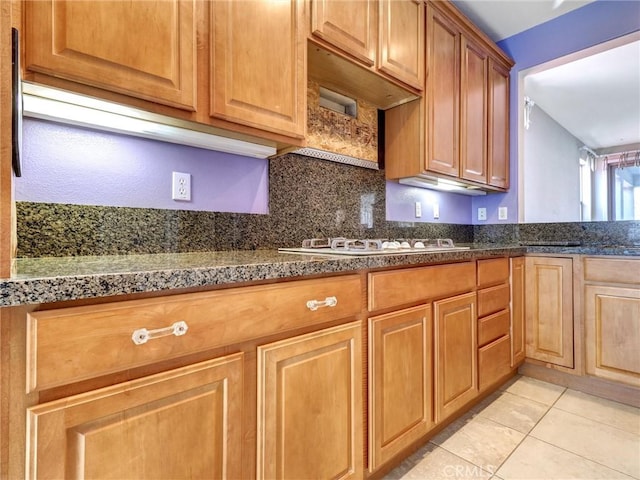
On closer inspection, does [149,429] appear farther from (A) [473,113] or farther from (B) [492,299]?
(A) [473,113]

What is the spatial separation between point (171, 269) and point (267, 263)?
0.24 meters

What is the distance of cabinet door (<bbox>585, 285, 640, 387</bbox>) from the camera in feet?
5.93

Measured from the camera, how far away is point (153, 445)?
69 cm

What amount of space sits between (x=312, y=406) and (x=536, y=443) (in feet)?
4.06

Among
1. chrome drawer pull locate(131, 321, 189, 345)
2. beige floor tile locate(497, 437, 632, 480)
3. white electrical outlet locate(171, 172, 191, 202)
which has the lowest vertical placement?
beige floor tile locate(497, 437, 632, 480)

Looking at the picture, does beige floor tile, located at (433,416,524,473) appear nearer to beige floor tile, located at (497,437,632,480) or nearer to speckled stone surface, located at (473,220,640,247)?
beige floor tile, located at (497,437,632,480)

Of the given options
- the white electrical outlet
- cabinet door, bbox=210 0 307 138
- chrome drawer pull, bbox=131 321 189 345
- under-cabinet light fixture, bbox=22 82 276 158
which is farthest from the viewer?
the white electrical outlet

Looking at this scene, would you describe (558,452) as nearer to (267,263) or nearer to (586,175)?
(267,263)

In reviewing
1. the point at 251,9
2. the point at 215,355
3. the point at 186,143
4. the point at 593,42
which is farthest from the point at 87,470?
the point at 593,42

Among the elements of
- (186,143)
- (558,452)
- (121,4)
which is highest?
(121,4)

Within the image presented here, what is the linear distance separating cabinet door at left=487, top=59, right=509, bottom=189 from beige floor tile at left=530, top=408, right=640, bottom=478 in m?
1.55

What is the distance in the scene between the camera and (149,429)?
680mm

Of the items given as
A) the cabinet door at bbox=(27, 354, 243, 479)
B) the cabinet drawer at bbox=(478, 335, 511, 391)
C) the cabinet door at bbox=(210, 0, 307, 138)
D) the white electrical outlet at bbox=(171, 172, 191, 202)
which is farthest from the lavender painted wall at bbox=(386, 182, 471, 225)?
the cabinet door at bbox=(27, 354, 243, 479)

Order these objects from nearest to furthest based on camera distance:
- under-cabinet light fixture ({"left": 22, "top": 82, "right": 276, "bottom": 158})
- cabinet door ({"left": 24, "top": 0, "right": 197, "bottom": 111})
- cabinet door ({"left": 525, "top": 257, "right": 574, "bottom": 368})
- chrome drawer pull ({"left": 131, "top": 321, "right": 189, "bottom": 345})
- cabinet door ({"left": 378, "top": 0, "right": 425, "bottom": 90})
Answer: chrome drawer pull ({"left": 131, "top": 321, "right": 189, "bottom": 345}) → cabinet door ({"left": 24, "top": 0, "right": 197, "bottom": 111}) → under-cabinet light fixture ({"left": 22, "top": 82, "right": 276, "bottom": 158}) → cabinet door ({"left": 378, "top": 0, "right": 425, "bottom": 90}) → cabinet door ({"left": 525, "top": 257, "right": 574, "bottom": 368})
